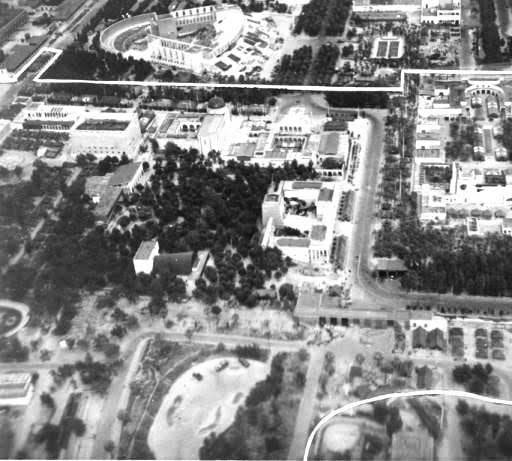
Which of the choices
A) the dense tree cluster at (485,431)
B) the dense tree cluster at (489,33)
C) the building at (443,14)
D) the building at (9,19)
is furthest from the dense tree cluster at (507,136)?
the building at (9,19)

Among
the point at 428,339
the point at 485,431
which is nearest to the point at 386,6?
the point at 428,339

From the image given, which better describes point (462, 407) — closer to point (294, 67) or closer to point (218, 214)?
point (218, 214)

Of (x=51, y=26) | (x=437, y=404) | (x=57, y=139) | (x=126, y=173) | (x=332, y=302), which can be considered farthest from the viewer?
(x=51, y=26)

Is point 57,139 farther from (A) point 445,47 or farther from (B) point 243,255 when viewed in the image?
(A) point 445,47

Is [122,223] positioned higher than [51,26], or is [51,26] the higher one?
[51,26]

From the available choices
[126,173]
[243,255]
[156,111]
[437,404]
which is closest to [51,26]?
[156,111]

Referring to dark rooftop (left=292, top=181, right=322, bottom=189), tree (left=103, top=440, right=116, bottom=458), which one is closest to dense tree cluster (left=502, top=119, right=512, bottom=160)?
dark rooftop (left=292, top=181, right=322, bottom=189)
